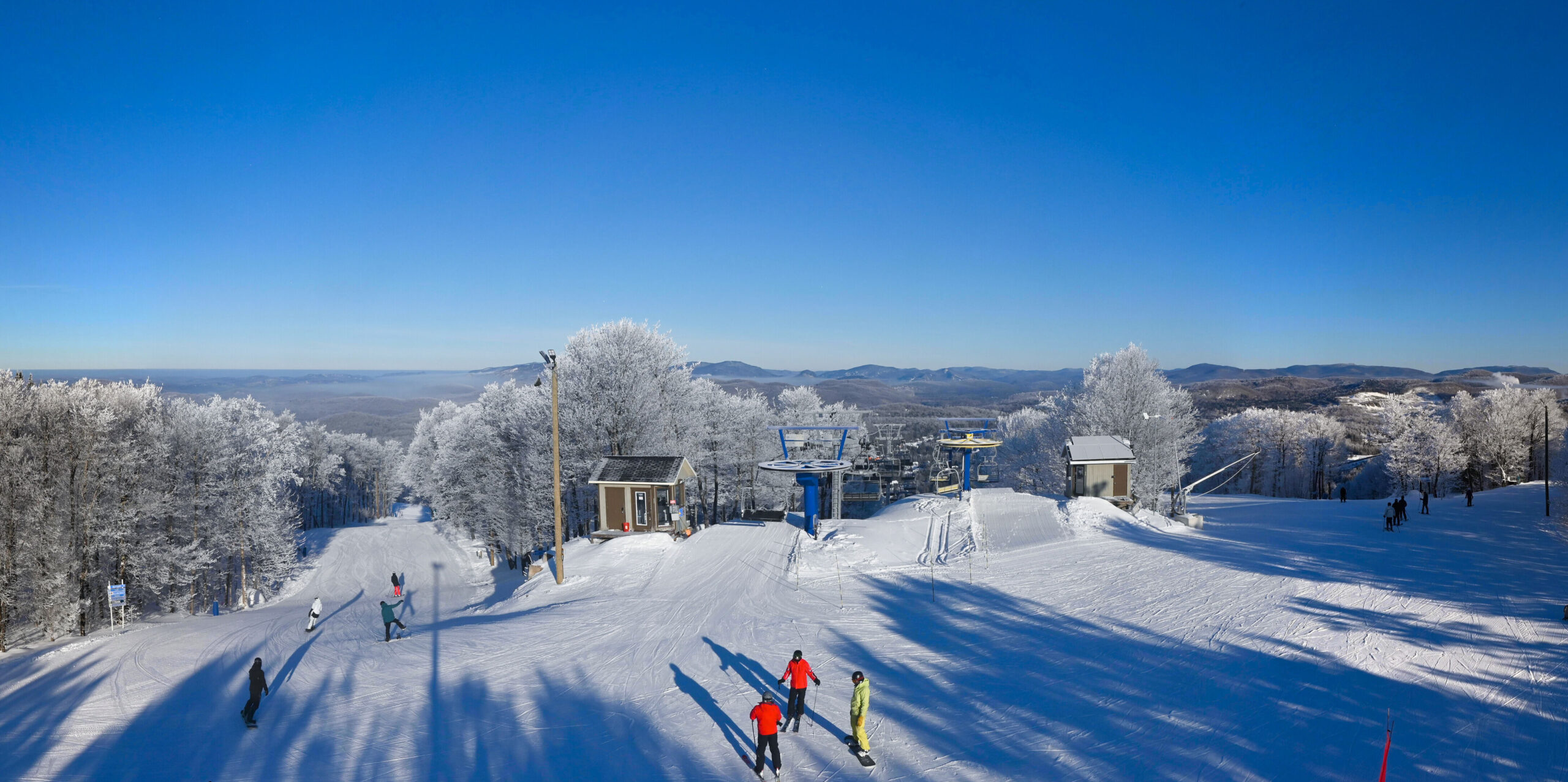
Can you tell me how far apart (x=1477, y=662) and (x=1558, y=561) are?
44.4 ft

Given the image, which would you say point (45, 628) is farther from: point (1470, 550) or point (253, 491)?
point (1470, 550)

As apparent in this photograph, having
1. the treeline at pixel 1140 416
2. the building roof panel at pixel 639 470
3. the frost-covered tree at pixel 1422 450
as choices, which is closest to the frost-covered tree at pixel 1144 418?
the treeline at pixel 1140 416

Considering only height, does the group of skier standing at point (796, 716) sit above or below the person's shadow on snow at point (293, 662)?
above

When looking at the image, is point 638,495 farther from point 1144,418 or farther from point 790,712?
point 1144,418

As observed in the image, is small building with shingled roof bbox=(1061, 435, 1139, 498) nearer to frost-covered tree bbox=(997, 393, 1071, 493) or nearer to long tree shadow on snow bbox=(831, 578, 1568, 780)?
frost-covered tree bbox=(997, 393, 1071, 493)

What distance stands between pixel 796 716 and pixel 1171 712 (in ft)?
20.9

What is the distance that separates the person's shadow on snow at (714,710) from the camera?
9750 mm

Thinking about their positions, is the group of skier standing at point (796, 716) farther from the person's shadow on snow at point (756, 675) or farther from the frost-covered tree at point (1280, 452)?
the frost-covered tree at point (1280, 452)

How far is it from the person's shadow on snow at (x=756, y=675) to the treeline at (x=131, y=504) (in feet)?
76.5

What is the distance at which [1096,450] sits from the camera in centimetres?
3147

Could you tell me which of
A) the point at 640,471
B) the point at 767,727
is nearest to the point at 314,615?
the point at 640,471

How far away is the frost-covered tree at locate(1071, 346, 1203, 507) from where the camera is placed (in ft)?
124

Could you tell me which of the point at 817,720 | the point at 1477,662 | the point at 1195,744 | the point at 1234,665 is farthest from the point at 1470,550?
the point at 817,720

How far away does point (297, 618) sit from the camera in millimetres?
20391
